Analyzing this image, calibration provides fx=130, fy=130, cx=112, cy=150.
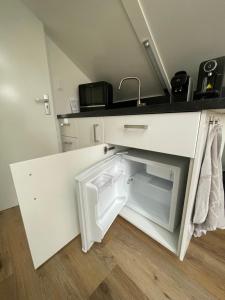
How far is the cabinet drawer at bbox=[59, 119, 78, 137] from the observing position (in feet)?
4.19

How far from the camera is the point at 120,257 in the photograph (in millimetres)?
796

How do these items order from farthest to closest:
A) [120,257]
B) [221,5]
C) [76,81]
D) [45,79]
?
[76,81] < [45,79] < [120,257] < [221,5]

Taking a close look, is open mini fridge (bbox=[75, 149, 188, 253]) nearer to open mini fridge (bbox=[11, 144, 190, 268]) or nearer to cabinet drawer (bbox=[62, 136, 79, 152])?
open mini fridge (bbox=[11, 144, 190, 268])

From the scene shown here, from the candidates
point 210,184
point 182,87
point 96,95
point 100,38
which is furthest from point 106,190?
point 100,38

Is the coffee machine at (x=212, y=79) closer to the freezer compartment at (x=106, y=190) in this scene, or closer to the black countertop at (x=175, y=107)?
the black countertop at (x=175, y=107)

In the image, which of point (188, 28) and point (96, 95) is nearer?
point (188, 28)

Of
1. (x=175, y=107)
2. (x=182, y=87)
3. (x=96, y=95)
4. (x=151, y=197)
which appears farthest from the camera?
(x=96, y=95)

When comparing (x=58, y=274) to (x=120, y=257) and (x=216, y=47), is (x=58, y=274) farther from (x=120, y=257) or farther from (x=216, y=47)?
(x=216, y=47)

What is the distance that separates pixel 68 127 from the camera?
139 centimetres

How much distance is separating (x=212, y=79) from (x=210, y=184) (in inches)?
21.8

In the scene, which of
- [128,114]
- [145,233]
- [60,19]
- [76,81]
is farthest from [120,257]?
[60,19]

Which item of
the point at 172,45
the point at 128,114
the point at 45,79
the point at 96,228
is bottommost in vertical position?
the point at 96,228

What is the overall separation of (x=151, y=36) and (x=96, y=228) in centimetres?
133

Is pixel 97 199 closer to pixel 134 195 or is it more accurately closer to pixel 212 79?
pixel 134 195
